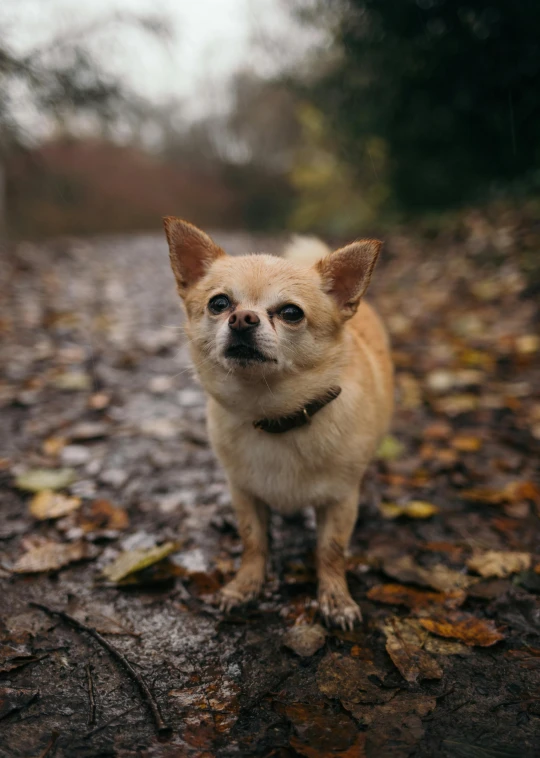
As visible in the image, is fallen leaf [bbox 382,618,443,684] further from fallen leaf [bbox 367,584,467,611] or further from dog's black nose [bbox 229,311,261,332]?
dog's black nose [bbox 229,311,261,332]

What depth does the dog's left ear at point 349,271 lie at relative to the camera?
5.84 feet

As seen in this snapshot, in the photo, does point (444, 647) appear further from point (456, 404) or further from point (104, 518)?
point (456, 404)

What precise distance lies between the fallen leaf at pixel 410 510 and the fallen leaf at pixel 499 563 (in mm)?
313

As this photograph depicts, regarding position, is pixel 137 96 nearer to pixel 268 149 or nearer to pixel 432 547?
pixel 432 547

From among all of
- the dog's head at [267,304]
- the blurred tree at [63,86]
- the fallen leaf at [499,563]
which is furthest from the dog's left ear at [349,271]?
the blurred tree at [63,86]

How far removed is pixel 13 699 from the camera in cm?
134

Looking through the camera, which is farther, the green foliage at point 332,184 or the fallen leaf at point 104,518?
the green foliage at point 332,184

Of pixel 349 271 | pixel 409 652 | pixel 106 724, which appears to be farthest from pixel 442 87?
pixel 106 724

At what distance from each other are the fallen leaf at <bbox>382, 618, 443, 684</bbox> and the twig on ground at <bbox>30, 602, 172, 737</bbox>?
2.31 ft

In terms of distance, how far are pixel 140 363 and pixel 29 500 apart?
198cm

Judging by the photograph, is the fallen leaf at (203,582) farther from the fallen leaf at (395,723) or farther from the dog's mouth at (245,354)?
the dog's mouth at (245,354)

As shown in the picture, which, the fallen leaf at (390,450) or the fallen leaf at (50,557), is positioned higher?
the fallen leaf at (50,557)

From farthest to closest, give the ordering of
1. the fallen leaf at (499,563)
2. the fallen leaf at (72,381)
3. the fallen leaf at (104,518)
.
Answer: the fallen leaf at (72,381) → the fallen leaf at (104,518) → the fallen leaf at (499,563)

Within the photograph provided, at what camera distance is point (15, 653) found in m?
1.50
